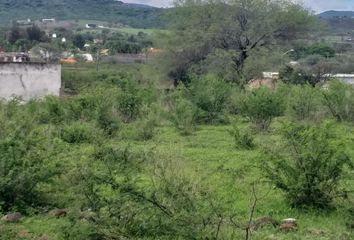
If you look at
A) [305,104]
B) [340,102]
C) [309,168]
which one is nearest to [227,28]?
[305,104]

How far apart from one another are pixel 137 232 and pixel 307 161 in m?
3.04

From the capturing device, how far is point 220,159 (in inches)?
512

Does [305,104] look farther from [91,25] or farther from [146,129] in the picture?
[91,25]

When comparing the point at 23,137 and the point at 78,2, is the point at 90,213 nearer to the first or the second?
the point at 23,137

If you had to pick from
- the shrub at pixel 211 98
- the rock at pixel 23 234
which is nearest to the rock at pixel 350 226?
the rock at pixel 23 234

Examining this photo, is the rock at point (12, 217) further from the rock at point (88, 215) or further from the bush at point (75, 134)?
the bush at point (75, 134)

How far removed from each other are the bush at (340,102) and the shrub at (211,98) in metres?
3.80

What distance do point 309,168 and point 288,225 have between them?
143 centimetres

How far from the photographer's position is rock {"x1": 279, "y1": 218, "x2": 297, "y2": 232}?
7595 mm

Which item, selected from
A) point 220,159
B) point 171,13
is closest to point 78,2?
point 171,13

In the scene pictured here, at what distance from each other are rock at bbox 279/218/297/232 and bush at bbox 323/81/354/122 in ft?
37.2

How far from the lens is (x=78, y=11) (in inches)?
3831

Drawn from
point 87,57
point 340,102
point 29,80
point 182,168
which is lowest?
point 87,57

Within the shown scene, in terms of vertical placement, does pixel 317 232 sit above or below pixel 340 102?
above
